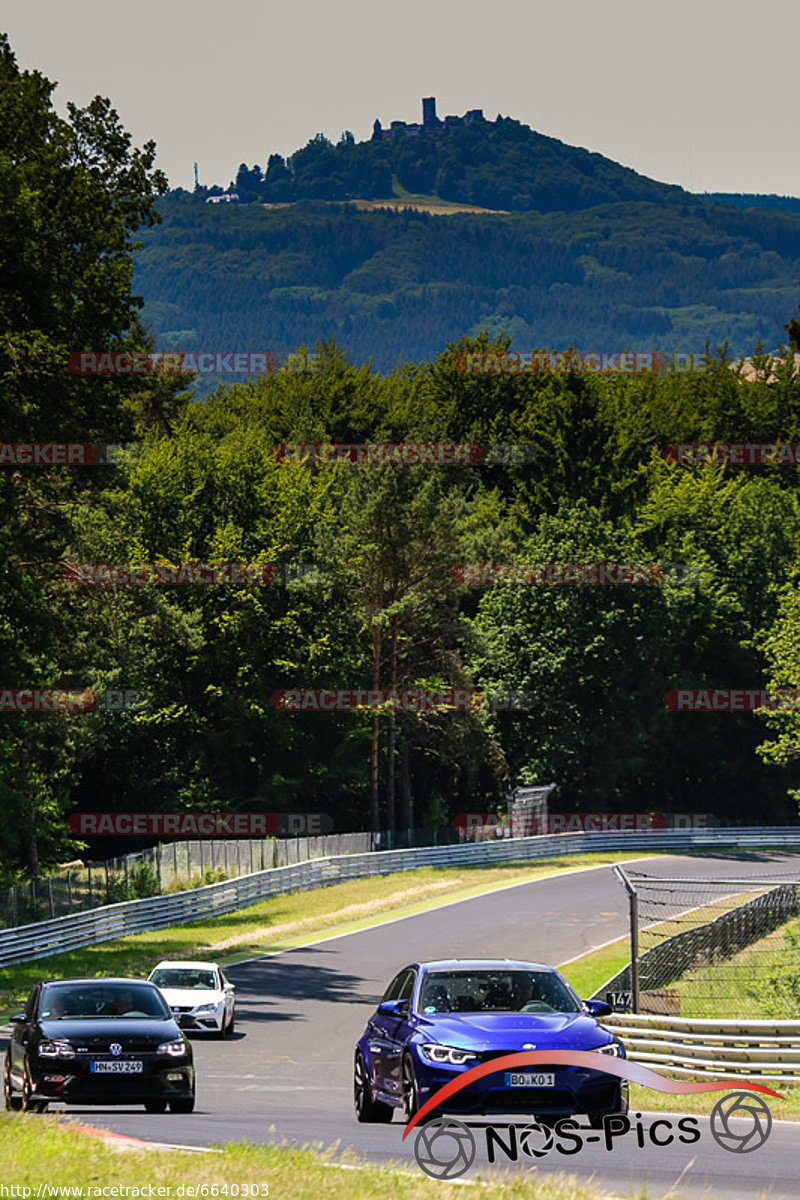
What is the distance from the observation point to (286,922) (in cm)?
5022

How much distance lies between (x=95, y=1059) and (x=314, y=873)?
144ft

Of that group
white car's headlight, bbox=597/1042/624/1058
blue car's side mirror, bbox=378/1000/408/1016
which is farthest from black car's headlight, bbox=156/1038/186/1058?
white car's headlight, bbox=597/1042/624/1058

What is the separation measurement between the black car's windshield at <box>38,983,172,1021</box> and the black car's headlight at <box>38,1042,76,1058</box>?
0.68 metres

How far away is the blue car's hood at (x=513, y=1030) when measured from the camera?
42.5 feet

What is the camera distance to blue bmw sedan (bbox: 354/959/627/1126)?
41.4 ft

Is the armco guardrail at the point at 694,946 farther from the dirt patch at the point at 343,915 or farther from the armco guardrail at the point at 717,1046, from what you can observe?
the dirt patch at the point at 343,915

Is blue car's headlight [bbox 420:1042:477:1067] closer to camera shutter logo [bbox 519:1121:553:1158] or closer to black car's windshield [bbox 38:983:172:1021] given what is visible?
camera shutter logo [bbox 519:1121:553:1158]

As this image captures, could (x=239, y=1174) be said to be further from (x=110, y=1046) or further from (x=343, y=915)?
(x=343, y=915)

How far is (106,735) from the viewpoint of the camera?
68375 millimetres

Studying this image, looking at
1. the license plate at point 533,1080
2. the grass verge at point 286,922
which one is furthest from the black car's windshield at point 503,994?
the grass verge at point 286,922

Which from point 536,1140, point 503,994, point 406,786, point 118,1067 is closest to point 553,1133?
point 536,1140

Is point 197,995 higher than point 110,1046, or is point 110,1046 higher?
point 110,1046

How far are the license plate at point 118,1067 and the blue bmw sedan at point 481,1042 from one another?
2096 millimetres

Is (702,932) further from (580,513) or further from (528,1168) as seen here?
(580,513)
